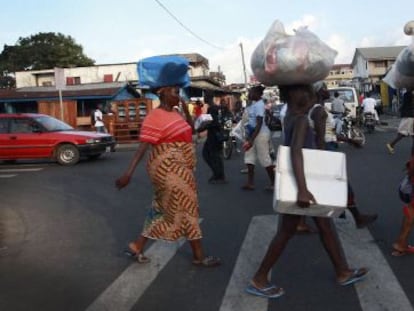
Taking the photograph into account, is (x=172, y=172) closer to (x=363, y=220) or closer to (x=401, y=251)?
(x=401, y=251)

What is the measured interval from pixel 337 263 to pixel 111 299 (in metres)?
1.82

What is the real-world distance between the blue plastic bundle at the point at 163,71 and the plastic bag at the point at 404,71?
2118 mm

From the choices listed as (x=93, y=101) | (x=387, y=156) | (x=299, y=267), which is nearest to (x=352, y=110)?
(x=387, y=156)

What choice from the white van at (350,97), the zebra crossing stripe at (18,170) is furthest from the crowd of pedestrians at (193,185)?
the white van at (350,97)

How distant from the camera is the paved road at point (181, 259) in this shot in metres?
4.37

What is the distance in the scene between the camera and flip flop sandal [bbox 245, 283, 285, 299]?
14.2ft

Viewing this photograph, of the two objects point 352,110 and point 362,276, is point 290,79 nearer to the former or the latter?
point 362,276

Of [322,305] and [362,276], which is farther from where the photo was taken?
[362,276]

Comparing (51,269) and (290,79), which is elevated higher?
(290,79)

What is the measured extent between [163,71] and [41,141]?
1152 cm

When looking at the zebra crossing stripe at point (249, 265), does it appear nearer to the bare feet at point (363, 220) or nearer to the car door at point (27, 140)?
the bare feet at point (363, 220)

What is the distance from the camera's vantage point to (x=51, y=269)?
5496mm

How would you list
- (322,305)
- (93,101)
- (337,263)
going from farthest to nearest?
(93,101), (337,263), (322,305)

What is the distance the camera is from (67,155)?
51.6ft
